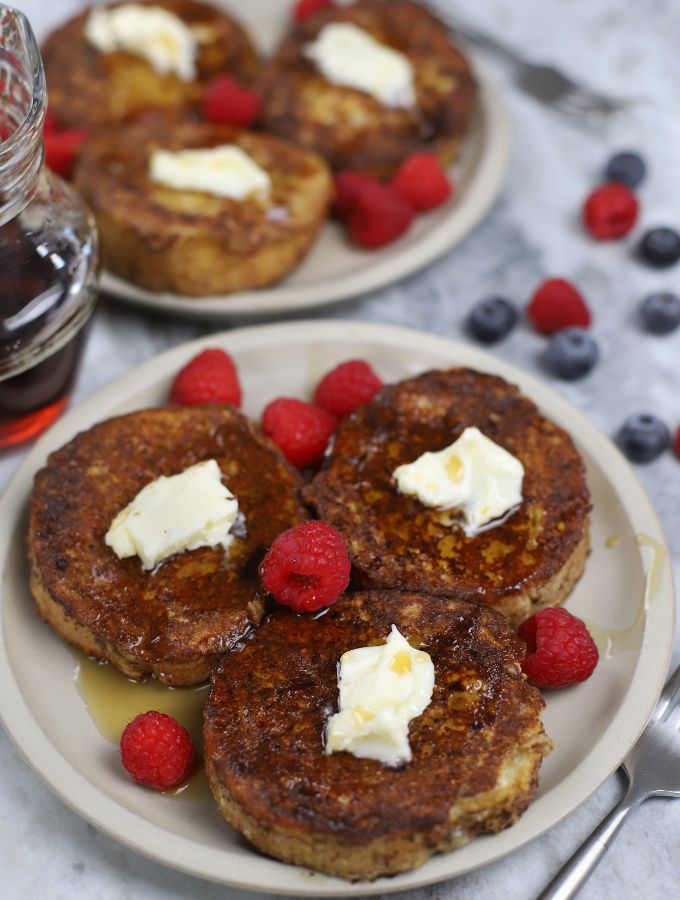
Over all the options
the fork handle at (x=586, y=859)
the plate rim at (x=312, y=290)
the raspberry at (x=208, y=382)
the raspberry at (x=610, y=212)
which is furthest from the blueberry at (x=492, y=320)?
the fork handle at (x=586, y=859)

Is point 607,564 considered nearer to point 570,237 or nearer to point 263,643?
point 263,643

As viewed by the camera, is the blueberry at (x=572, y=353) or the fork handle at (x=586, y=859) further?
the blueberry at (x=572, y=353)

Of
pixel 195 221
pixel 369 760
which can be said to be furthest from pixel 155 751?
pixel 195 221

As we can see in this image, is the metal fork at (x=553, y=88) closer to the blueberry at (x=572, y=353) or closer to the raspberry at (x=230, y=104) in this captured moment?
the raspberry at (x=230, y=104)

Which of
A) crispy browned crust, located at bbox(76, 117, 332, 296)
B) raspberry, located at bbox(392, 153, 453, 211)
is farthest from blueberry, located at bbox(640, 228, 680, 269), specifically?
crispy browned crust, located at bbox(76, 117, 332, 296)

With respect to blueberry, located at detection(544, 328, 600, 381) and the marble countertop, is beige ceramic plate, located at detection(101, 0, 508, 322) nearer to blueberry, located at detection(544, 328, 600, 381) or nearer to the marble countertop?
the marble countertop

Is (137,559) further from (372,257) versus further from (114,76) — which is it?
(114,76)

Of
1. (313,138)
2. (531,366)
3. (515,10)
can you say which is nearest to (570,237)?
(531,366)
